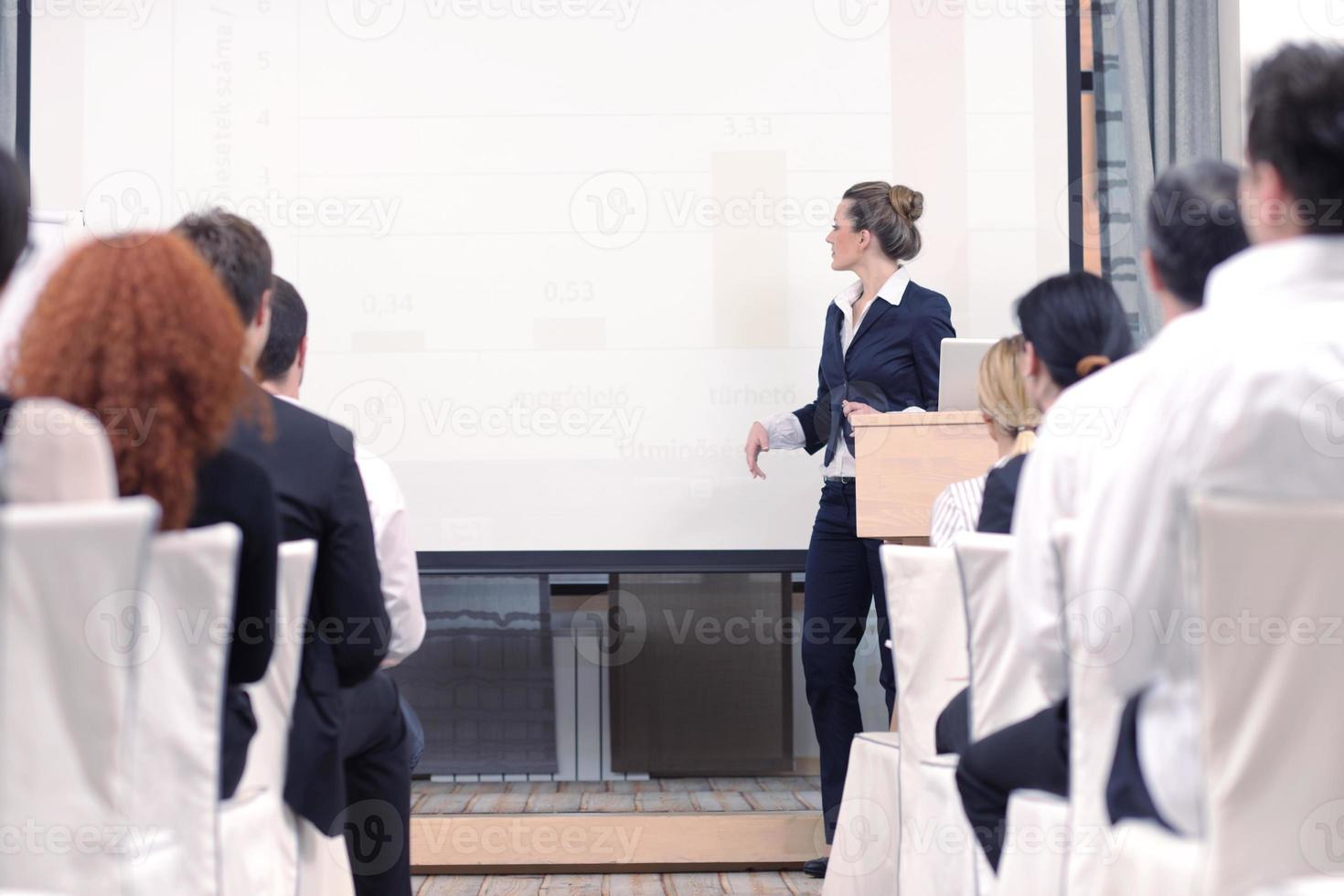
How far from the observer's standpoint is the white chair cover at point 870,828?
7.70 ft

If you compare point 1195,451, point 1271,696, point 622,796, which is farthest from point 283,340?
point 622,796

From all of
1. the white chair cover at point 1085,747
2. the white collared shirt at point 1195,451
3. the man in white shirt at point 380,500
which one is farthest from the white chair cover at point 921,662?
the man in white shirt at point 380,500

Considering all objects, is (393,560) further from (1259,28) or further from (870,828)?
(1259,28)

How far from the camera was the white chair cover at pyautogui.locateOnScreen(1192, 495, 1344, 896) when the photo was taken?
1100 mm

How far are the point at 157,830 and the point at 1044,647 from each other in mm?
1045

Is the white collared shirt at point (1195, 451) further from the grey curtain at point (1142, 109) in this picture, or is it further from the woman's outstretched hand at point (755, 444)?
the grey curtain at point (1142, 109)

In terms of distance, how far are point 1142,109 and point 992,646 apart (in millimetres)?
2776

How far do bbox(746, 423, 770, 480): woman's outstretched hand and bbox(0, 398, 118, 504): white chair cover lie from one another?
244cm

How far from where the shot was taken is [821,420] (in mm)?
3473

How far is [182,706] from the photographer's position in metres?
1.40

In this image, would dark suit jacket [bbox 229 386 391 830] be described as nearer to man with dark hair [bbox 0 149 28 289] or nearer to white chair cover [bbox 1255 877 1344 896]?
man with dark hair [bbox 0 149 28 289]

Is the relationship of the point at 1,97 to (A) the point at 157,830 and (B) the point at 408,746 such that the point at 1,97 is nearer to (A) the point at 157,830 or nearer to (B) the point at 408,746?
(B) the point at 408,746

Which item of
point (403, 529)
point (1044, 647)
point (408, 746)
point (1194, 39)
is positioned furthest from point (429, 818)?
point (1194, 39)

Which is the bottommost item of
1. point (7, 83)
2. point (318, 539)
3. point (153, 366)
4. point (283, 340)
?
point (318, 539)
